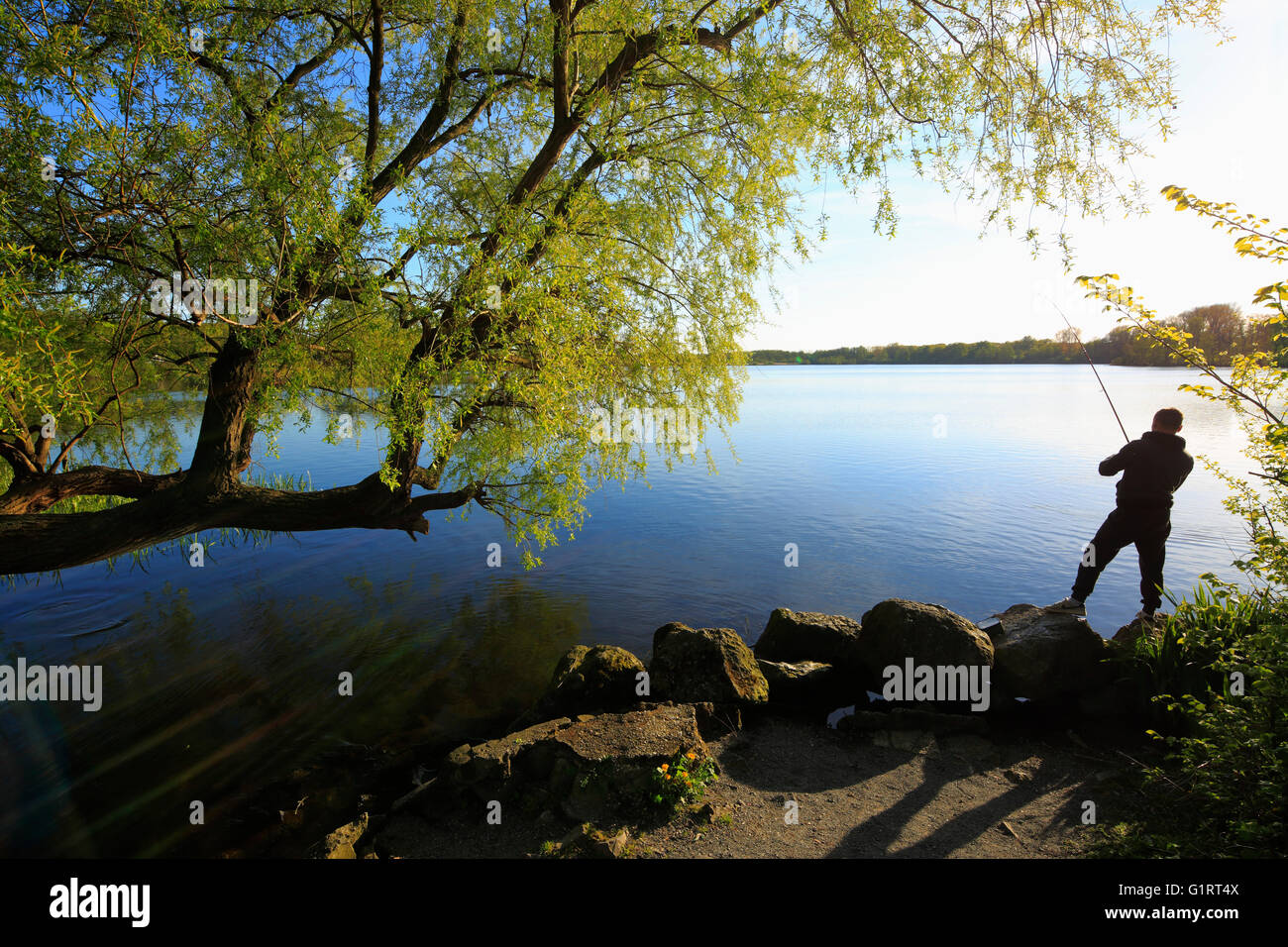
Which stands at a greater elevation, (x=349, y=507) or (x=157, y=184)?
(x=157, y=184)

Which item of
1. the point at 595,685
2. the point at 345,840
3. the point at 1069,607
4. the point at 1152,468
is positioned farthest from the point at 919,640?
the point at 345,840

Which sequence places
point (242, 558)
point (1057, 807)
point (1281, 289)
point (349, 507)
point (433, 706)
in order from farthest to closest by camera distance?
point (242, 558)
point (433, 706)
point (349, 507)
point (1057, 807)
point (1281, 289)

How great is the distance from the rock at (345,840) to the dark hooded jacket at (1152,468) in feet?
29.5

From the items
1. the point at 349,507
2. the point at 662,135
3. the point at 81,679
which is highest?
the point at 662,135

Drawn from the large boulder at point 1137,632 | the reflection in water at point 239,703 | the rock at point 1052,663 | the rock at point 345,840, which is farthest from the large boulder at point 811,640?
the rock at point 345,840

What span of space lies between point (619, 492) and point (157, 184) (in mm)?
16130

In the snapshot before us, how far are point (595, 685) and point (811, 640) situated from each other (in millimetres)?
3284

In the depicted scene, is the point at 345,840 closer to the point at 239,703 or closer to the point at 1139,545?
the point at 239,703

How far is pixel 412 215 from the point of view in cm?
581

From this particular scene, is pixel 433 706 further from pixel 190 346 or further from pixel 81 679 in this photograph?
pixel 190 346

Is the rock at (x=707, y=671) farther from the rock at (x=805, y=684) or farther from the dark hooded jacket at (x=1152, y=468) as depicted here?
the dark hooded jacket at (x=1152, y=468)
